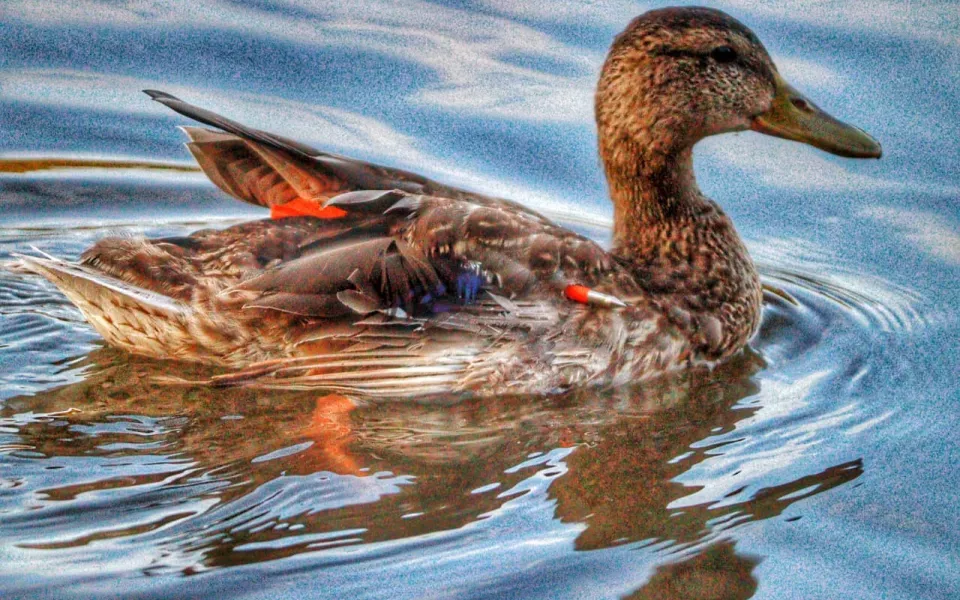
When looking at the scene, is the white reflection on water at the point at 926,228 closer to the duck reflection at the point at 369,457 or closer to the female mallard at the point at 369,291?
the duck reflection at the point at 369,457

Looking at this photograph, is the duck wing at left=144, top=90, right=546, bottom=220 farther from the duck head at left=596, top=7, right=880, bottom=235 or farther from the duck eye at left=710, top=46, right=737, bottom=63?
the duck eye at left=710, top=46, right=737, bottom=63

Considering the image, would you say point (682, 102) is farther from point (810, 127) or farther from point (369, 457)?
point (369, 457)

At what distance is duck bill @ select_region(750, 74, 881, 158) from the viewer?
21.5ft

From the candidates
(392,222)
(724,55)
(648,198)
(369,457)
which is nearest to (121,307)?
(392,222)

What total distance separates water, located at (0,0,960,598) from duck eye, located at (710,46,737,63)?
1370 millimetres

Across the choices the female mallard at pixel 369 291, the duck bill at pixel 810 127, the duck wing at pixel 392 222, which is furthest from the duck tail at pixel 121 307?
the duck bill at pixel 810 127

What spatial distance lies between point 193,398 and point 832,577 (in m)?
2.69

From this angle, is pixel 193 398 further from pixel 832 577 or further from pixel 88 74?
pixel 88 74

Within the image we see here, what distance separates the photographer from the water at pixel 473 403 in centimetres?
480

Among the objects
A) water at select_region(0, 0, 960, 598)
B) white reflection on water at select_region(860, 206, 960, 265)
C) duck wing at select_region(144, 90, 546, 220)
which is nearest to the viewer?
water at select_region(0, 0, 960, 598)

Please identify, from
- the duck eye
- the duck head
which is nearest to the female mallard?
the duck head

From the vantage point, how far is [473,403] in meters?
5.96

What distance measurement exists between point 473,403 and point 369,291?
2.21 feet

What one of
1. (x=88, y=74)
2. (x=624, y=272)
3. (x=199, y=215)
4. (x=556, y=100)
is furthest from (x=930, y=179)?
(x=88, y=74)
